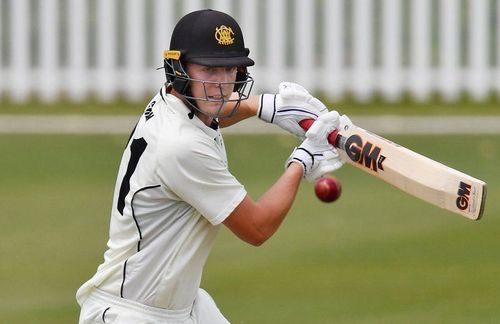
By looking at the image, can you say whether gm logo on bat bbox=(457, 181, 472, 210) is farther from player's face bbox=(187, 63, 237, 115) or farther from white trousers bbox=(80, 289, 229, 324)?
white trousers bbox=(80, 289, 229, 324)

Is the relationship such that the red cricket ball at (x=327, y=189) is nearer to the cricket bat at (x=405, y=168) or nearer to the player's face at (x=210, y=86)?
the cricket bat at (x=405, y=168)

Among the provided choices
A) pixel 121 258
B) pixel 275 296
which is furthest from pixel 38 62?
pixel 121 258

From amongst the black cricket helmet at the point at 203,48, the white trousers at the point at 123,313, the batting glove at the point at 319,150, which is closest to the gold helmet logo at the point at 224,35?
the black cricket helmet at the point at 203,48

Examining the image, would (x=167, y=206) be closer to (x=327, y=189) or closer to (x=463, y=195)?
(x=327, y=189)

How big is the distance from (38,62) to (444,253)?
7.09 meters

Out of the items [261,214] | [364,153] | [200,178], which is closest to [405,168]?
[364,153]

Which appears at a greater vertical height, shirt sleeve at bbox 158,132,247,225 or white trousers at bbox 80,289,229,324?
shirt sleeve at bbox 158,132,247,225

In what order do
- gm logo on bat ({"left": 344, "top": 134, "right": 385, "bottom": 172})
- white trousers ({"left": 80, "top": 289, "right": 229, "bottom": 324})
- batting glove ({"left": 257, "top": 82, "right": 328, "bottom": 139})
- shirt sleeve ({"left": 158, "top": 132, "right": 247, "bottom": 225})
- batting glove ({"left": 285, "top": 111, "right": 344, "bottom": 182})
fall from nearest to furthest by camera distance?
shirt sleeve ({"left": 158, "top": 132, "right": 247, "bottom": 225}) → white trousers ({"left": 80, "top": 289, "right": 229, "bottom": 324}) → batting glove ({"left": 285, "top": 111, "right": 344, "bottom": 182}) → gm logo on bat ({"left": 344, "top": 134, "right": 385, "bottom": 172}) → batting glove ({"left": 257, "top": 82, "right": 328, "bottom": 139})

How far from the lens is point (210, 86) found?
5051 mm

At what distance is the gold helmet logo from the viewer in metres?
5.04

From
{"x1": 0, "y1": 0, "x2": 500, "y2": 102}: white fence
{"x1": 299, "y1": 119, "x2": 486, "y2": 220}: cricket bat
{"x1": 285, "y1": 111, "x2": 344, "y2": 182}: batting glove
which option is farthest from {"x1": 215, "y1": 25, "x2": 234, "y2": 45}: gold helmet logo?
{"x1": 0, "y1": 0, "x2": 500, "y2": 102}: white fence

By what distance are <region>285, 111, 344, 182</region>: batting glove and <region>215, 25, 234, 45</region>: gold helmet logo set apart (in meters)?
0.54

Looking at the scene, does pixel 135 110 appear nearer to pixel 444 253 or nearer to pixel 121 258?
pixel 444 253

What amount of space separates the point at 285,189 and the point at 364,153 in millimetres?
504
